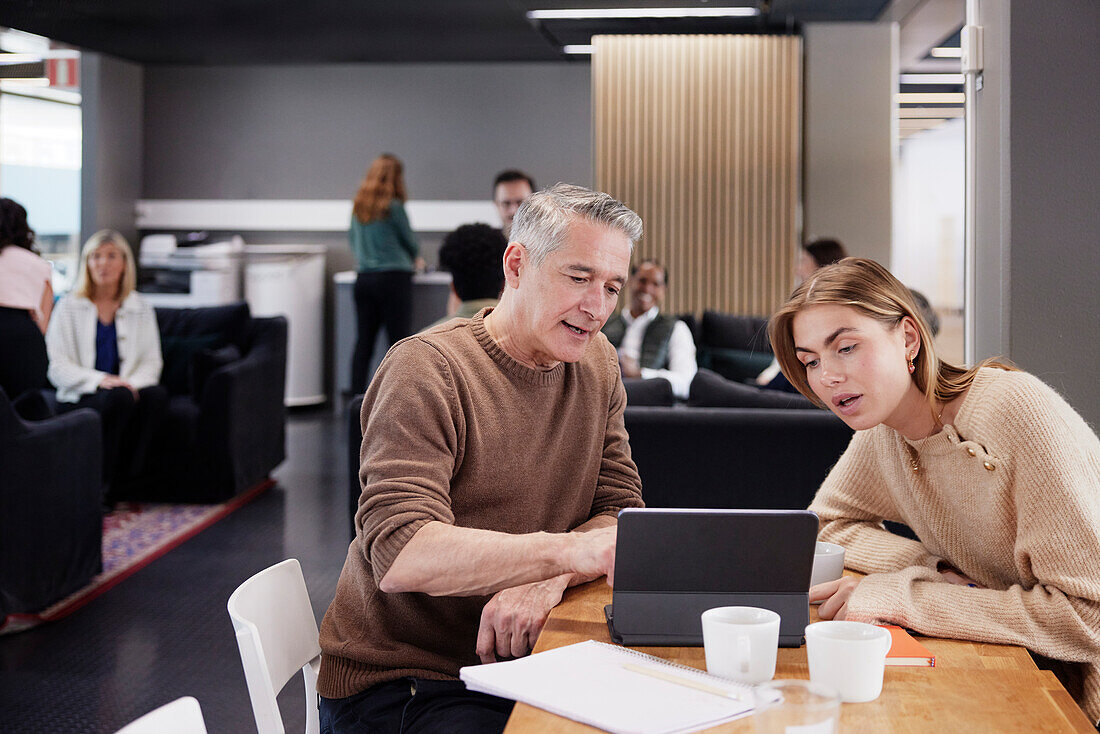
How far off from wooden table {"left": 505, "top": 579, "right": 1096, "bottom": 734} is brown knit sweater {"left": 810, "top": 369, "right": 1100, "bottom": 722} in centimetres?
6

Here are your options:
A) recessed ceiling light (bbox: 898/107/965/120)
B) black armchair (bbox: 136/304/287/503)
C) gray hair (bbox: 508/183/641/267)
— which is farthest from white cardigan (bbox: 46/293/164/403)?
recessed ceiling light (bbox: 898/107/965/120)

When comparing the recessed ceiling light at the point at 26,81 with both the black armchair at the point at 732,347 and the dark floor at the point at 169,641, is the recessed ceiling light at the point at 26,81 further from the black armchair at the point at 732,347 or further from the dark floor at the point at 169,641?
the black armchair at the point at 732,347

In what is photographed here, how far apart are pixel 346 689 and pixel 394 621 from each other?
0.13 m

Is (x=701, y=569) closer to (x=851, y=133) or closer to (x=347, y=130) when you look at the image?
(x=851, y=133)

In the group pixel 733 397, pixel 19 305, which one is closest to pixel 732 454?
pixel 733 397

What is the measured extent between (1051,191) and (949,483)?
1.03m

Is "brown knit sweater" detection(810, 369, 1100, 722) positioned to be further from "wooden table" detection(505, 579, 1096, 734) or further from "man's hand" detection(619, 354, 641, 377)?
"man's hand" detection(619, 354, 641, 377)

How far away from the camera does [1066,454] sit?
1.49 metres

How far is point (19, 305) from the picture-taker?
4.41 meters

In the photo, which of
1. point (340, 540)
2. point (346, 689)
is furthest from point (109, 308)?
point (346, 689)

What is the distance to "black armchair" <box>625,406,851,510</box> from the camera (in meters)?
2.95

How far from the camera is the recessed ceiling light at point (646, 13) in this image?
6.60m

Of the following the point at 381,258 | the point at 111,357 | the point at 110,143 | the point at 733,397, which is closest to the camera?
the point at 733,397

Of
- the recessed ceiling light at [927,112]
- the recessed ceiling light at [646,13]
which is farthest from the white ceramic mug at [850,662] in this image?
the recessed ceiling light at [927,112]
